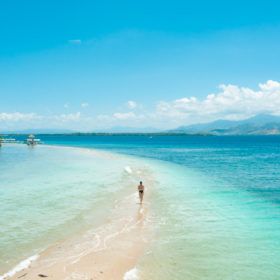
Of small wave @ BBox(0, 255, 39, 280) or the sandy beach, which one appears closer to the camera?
small wave @ BBox(0, 255, 39, 280)

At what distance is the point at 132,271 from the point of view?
15188mm

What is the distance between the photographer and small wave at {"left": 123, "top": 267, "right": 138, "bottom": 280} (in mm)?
14485

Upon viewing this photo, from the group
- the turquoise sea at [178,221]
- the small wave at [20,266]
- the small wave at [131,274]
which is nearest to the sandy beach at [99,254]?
the small wave at [131,274]

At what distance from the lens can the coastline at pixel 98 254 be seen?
15.0m

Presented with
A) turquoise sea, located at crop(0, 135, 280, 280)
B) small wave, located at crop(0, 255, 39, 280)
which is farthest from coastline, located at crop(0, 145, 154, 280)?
turquoise sea, located at crop(0, 135, 280, 280)

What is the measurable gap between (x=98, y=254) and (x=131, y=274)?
296 centimetres

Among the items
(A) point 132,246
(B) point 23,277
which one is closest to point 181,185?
(A) point 132,246

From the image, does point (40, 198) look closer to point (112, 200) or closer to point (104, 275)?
point (112, 200)

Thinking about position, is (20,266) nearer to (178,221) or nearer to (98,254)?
(98,254)

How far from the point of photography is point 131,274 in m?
14.9

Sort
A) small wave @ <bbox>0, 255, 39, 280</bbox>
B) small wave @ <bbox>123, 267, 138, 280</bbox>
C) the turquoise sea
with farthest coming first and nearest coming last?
the turquoise sea → small wave @ <bbox>0, 255, 39, 280</bbox> → small wave @ <bbox>123, 267, 138, 280</bbox>

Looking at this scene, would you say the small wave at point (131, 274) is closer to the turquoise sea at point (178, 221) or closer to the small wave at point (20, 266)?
the turquoise sea at point (178, 221)

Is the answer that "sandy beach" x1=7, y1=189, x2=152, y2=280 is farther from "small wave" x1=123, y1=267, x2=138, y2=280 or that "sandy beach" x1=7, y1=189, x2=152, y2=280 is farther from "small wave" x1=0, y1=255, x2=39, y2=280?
"small wave" x1=0, y1=255, x2=39, y2=280

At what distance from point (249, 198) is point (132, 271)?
19.6 metres
